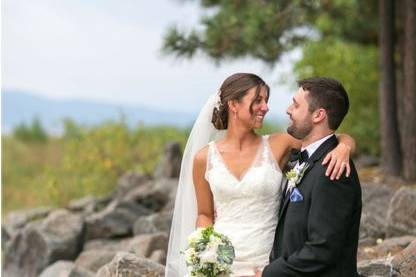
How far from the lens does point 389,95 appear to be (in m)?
13.2

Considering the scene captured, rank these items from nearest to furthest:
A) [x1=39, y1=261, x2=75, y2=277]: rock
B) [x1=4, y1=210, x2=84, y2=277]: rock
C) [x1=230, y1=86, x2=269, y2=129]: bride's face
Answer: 1. [x1=230, y1=86, x2=269, y2=129]: bride's face
2. [x1=39, y1=261, x2=75, y2=277]: rock
3. [x1=4, y1=210, x2=84, y2=277]: rock

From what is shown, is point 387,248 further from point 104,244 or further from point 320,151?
point 104,244

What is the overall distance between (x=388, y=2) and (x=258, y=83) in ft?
27.3

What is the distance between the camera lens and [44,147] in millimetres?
27172

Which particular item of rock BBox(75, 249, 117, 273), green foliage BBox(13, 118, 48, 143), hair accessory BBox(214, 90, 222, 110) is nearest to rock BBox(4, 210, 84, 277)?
rock BBox(75, 249, 117, 273)

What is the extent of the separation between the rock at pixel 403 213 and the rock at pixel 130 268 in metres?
2.89

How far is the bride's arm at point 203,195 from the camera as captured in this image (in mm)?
5611

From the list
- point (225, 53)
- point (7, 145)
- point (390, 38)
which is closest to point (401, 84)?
point (390, 38)

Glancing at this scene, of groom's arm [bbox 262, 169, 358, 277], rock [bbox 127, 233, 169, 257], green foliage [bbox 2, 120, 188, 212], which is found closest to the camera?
groom's arm [bbox 262, 169, 358, 277]

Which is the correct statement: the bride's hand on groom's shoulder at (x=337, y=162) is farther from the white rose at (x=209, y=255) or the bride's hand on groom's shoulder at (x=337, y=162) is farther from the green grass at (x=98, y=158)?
the green grass at (x=98, y=158)

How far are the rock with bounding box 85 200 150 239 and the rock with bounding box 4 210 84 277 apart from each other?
0.15 meters

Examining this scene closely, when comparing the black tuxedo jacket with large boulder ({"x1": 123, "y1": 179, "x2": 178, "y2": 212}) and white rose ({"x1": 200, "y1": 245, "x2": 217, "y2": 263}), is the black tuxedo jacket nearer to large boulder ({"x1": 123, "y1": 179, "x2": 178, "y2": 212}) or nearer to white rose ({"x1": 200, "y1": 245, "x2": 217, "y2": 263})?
white rose ({"x1": 200, "y1": 245, "x2": 217, "y2": 263})

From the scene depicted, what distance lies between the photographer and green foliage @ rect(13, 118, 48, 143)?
27.6 meters

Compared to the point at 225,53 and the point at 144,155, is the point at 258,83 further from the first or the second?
the point at 144,155
